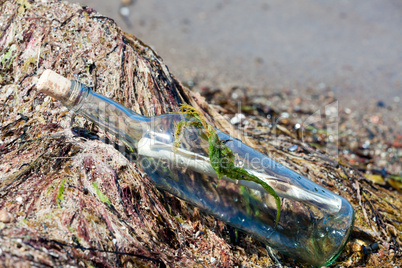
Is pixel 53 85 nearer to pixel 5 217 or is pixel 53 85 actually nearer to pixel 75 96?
pixel 75 96

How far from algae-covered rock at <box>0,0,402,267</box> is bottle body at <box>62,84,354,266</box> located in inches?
5.3

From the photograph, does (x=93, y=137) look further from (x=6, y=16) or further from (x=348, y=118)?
(x=348, y=118)

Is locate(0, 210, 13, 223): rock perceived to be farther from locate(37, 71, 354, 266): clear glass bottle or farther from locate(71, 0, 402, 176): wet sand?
locate(71, 0, 402, 176): wet sand

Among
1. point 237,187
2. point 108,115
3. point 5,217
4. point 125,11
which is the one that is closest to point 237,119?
point 237,187

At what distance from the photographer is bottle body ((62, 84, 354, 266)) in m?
1.87

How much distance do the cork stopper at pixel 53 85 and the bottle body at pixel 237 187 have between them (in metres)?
0.09

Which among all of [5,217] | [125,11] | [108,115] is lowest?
[5,217]

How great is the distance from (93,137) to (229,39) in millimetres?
4190

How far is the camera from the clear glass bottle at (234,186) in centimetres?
187

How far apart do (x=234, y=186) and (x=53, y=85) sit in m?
0.98

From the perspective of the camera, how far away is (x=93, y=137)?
2002mm

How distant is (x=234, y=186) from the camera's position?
6.28 ft

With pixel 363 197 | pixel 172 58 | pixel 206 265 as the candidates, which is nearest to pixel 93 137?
pixel 206 265

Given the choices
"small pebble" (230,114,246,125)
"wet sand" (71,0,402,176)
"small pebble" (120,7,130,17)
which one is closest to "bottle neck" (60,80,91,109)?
"small pebble" (230,114,246,125)
